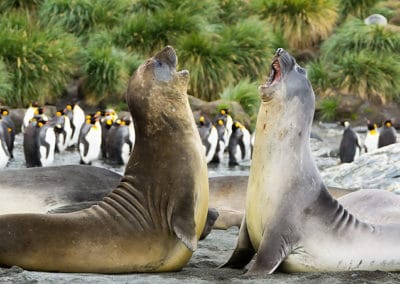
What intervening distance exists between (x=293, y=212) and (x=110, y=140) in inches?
414

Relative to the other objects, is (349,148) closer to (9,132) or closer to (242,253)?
(9,132)

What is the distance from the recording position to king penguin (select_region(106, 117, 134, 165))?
1473 cm

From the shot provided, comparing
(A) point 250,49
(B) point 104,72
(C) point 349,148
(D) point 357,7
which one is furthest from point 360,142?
(D) point 357,7

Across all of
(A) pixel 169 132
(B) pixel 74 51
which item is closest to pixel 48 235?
(A) pixel 169 132

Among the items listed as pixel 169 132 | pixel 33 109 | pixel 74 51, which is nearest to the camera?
pixel 169 132

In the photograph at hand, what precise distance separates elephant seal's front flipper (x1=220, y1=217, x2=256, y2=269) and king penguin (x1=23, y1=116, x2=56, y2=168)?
353 inches

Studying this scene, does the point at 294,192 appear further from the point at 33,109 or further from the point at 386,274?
the point at 33,109

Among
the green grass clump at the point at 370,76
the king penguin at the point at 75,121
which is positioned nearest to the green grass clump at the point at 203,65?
the green grass clump at the point at 370,76

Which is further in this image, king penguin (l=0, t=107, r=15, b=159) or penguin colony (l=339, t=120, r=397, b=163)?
penguin colony (l=339, t=120, r=397, b=163)

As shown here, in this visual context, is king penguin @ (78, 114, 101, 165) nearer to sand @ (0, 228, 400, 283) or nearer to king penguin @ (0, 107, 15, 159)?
Result: king penguin @ (0, 107, 15, 159)

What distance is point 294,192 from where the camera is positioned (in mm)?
4812

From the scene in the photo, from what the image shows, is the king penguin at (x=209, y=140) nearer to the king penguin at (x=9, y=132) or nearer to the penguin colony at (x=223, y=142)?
the penguin colony at (x=223, y=142)

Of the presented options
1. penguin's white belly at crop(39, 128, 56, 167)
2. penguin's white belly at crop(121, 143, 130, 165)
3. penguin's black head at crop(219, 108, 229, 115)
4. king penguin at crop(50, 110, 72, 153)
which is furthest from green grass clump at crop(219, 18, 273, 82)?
penguin's white belly at crop(39, 128, 56, 167)

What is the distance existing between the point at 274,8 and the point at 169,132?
19673 millimetres
